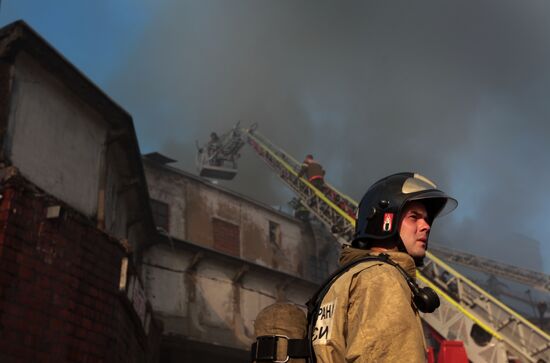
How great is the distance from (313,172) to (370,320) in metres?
18.6

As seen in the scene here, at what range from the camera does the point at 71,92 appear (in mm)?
7965

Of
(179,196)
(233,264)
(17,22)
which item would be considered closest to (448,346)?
(17,22)

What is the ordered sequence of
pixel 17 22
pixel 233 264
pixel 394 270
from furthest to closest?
pixel 233 264, pixel 17 22, pixel 394 270

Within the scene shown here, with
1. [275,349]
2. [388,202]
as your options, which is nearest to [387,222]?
[388,202]

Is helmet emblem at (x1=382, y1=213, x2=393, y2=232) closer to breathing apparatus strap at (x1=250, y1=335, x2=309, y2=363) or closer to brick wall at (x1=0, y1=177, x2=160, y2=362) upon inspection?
breathing apparatus strap at (x1=250, y1=335, x2=309, y2=363)

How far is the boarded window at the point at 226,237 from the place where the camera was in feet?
64.0

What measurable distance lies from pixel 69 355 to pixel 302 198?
1559 centimetres

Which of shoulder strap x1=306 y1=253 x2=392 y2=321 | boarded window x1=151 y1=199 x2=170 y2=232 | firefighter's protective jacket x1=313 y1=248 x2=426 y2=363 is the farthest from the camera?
boarded window x1=151 y1=199 x2=170 y2=232

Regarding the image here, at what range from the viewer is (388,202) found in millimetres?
2791

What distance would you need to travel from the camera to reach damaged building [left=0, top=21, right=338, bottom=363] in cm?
513

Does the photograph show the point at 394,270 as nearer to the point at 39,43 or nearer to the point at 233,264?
the point at 39,43

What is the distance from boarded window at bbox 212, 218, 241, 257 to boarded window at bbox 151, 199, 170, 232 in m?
2.01

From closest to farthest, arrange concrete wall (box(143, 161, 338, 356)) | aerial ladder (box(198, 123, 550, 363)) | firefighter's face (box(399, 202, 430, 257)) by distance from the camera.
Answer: firefighter's face (box(399, 202, 430, 257)) → aerial ladder (box(198, 123, 550, 363)) → concrete wall (box(143, 161, 338, 356))

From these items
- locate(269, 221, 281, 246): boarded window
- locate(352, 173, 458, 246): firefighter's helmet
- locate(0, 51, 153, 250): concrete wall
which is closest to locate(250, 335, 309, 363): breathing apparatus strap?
locate(352, 173, 458, 246): firefighter's helmet
